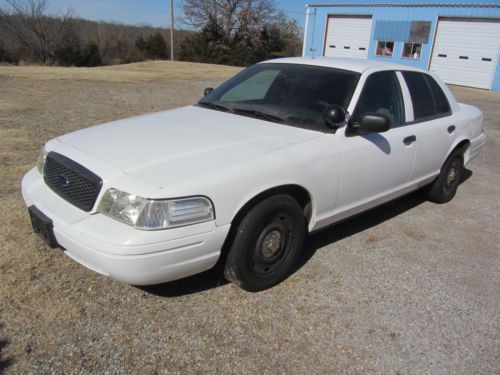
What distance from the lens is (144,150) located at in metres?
3.00

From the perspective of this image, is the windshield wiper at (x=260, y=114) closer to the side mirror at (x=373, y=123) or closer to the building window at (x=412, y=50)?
the side mirror at (x=373, y=123)

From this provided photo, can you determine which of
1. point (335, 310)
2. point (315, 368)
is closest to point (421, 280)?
point (335, 310)

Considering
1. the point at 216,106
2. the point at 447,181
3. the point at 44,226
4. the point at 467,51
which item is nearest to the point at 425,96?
the point at 447,181

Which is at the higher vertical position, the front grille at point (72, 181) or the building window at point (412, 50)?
the building window at point (412, 50)

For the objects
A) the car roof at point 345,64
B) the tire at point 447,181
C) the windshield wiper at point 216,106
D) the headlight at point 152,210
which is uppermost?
the car roof at point 345,64

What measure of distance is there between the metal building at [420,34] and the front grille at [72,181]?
2337 cm

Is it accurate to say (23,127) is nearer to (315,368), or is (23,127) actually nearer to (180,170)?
(180,170)

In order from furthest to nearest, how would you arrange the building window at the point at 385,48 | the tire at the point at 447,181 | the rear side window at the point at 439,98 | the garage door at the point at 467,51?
the building window at the point at 385,48
the garage door at the point at 467,51
the tire at the point at 447,181
the rear side window at the point at 439,98

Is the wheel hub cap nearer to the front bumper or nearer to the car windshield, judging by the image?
the front bumper

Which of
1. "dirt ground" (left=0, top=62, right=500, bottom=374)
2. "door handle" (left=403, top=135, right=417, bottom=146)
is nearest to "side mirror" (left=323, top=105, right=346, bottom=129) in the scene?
"door handle" (left=403, top=135, right=417, bottom=146)

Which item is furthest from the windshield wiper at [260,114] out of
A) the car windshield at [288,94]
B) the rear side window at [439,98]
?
the rear side window at [439,98]

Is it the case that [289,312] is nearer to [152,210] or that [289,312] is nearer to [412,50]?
[152,210]

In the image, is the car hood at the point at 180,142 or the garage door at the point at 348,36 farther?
the garage door at the point at 348,36

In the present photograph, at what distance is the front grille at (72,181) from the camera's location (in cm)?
274
